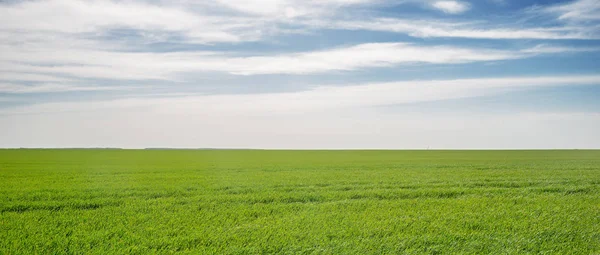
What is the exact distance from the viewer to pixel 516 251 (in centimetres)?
838

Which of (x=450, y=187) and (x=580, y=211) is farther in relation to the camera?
(x=450, y=187)

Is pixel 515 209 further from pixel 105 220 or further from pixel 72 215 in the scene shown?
pixel 72 215

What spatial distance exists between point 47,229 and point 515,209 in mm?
12083

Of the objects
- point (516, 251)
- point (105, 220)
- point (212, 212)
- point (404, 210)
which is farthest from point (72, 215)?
point (516, 251)

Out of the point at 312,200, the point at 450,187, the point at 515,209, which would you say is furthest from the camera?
the point at 450,187

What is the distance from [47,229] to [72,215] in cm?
181

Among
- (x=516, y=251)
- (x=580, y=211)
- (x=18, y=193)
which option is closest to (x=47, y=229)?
(x=18, y=193)

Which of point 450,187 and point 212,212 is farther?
point 450,187

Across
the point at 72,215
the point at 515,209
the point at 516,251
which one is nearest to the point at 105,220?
the point at 72,215

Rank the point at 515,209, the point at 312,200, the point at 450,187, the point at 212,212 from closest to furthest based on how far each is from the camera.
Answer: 1. the point at 212,212
2. the point at 515,209
3. the point at 312,200
4. the point at 450,187

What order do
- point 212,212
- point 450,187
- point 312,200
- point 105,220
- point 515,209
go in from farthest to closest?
point 450,187 < point 312,200 < point 515,209 < point 212,212 < point 105,220

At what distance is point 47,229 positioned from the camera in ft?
31.9

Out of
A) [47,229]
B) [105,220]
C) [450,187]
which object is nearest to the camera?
[47,229]

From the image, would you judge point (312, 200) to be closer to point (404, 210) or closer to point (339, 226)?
point (404, 210)
